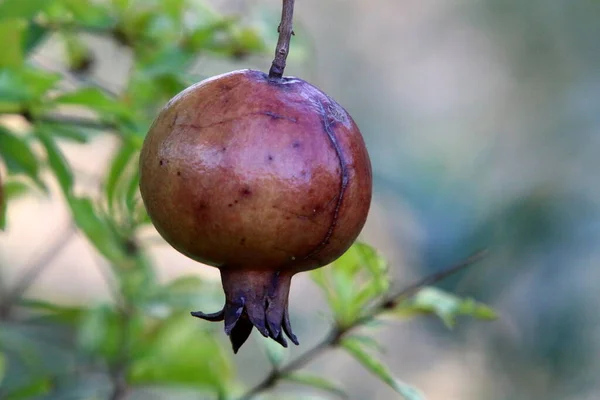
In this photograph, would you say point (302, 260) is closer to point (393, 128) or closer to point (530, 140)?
point (530, 140)

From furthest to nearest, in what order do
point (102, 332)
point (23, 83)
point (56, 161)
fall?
point (102, 332), point (56, 161), point (23, 83)

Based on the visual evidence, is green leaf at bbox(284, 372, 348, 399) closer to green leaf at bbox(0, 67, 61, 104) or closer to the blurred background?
green leaf at bbox(0, 67, 61, 104)

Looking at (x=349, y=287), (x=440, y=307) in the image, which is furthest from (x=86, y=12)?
(x=440, y=307)

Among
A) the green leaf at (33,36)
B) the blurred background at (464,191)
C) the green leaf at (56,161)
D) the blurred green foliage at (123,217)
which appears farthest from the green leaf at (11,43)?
the blurred background at (464,191)

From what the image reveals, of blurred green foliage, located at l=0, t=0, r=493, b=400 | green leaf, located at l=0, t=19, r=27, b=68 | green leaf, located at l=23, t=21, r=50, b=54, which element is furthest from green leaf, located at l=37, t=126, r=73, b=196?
green leaf, located at l=23, t=21, r=50, b=54

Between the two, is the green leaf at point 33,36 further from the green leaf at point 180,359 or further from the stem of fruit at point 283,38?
the stem of fruit at point 283,38

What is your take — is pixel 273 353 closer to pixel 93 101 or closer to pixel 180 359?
pixel 180 359
